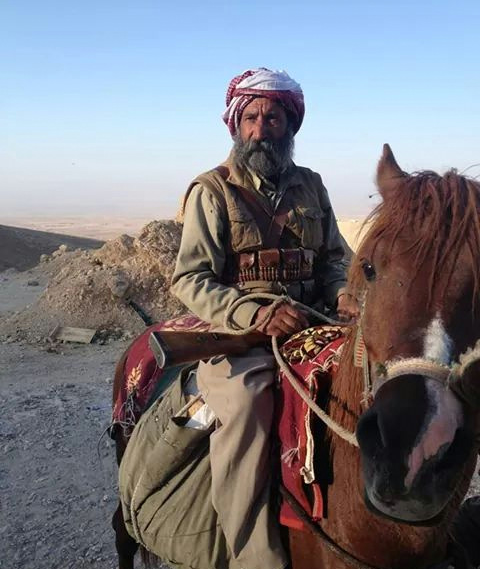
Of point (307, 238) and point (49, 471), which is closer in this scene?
point (307, 238)

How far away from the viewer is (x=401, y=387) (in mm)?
1508

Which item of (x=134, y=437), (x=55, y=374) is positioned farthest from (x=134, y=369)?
(x=55, y=374)

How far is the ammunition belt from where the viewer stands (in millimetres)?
2934

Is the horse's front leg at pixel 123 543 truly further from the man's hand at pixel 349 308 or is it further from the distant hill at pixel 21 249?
the distant hill at pixel 21 249

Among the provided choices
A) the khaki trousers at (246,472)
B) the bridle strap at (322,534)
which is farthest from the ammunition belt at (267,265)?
the bridle strap at (322,534)

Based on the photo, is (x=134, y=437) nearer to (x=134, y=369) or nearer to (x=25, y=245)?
(x=134, y=369)

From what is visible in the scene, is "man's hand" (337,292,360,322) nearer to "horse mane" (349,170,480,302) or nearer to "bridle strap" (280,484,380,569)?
"horse mane" (349,170,480,302)

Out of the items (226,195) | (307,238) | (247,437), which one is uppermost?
(226,195)

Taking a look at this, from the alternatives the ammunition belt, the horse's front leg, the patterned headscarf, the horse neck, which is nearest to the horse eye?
the horse neck

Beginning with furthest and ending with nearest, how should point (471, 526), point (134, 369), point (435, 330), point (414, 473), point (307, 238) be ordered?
point (134, 369)
point (307, 238)
point (471, 526)
point (435, 330)
point (414, 473)

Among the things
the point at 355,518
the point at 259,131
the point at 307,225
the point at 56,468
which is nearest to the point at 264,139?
the point at 259,131

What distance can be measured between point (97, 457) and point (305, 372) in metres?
4.11

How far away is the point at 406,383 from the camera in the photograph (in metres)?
1.51

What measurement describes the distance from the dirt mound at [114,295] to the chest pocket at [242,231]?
8.13 m
